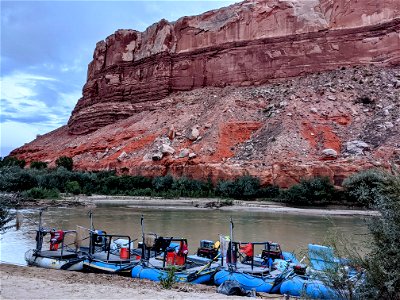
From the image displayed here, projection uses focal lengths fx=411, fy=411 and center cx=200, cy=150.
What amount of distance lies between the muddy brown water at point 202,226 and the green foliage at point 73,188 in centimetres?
1232

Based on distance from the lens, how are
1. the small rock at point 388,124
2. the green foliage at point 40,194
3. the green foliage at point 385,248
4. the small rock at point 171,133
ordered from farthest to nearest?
the small rock at point 171,133 < the small rock at point 388,124 < the green foliage at point 40,194 < the green foliage at point 385,248

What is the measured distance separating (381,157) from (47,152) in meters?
54.9

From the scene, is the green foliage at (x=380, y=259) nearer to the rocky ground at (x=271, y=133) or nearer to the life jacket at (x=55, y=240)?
the life jacket at (x=55, y=240)

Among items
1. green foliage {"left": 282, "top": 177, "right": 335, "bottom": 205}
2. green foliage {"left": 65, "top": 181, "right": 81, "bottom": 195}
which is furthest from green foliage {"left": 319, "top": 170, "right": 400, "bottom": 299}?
green foliage {"left": 65, "top": 181, "right": 81, "bottom": 195}

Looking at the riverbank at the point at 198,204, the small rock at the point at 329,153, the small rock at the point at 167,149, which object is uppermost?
the small rock at the point at 167,149

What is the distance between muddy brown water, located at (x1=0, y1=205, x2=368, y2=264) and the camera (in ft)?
59.0

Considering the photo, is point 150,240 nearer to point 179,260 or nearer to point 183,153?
point 179,260

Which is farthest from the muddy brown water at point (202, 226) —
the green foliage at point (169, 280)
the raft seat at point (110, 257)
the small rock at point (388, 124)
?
the small rock at point (388, 124)

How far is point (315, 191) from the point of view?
35000mm

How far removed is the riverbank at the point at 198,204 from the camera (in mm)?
33062

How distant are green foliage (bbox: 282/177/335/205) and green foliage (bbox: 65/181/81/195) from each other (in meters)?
23.8

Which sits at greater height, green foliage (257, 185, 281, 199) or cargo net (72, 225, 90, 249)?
green foliage (257, 185, 281, 199)

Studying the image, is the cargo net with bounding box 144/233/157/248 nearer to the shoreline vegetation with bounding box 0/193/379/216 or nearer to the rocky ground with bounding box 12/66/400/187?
the shoreline vegetation with bounding box 0/193/379/216

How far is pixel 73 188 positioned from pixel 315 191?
86.0 ft
